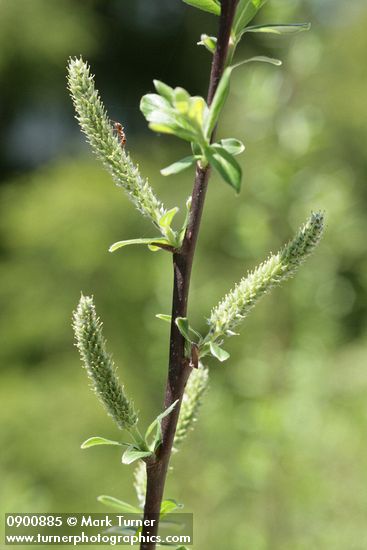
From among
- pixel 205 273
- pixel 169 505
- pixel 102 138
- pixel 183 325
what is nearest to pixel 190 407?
pixel 169 505

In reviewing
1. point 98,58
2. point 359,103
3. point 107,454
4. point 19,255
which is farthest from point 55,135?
point 107,454

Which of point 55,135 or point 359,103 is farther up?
point 55,135

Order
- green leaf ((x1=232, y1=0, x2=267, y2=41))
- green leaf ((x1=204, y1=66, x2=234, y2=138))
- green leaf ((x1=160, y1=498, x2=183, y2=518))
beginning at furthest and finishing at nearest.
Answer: green leaf ((x1=160, y1=498, x2=183, y2=518)), green leaf ((x1=232, y1=0, x2=267, y2=41)), green leaf ((x1=204, y1=66, x2=234, y2=138))

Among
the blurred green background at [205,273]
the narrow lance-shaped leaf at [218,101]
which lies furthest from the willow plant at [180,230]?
the blurred green background at [205,273]

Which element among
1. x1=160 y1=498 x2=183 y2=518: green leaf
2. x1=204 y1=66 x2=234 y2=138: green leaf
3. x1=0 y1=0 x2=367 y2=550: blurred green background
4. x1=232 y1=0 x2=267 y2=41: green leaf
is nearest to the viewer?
x1=204 y1=66 x2=234 y2=138: green leaf

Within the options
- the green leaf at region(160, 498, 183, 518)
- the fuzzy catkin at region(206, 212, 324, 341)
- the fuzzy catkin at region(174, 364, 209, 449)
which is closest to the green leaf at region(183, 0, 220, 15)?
the fuzzy catkin at region(206, 212, 324, 341)

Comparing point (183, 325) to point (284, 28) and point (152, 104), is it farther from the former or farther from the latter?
point (284, 28)

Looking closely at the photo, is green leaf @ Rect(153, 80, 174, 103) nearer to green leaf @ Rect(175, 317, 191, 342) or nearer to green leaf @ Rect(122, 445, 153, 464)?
green leaf @ Rect(175, 317, 191, 342)

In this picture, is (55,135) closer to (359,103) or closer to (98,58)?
(98,58)
